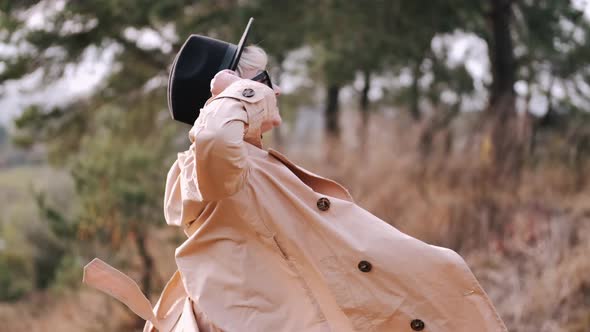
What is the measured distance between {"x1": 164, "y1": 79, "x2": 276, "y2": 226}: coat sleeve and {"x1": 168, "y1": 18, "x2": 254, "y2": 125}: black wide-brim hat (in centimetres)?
33

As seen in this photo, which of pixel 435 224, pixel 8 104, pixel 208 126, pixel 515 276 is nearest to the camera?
pixel 208 126

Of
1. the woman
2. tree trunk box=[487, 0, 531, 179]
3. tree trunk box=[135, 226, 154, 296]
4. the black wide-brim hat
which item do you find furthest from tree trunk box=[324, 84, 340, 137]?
the woman

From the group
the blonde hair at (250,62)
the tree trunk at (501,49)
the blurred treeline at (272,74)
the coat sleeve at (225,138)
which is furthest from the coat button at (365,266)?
the tree trunk at (501,49)

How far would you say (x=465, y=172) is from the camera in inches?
330

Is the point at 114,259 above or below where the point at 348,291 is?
below

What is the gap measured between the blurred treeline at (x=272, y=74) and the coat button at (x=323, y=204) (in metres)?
5.28

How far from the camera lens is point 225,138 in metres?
1.94

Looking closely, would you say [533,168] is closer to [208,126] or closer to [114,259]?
[114,259]

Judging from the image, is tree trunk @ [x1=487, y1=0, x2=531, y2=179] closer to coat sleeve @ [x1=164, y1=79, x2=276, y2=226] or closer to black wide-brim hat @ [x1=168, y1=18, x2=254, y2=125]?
black wide-brim hat @ [x1=168, y1=18, x2=254, y2=125]

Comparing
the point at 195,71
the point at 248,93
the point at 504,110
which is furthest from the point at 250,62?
the point at 504,110

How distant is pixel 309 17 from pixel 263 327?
9.14 metres

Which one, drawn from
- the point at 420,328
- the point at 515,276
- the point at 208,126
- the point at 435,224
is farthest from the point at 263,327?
the point at 435,224

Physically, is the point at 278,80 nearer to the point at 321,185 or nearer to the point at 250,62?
the point at 250,62

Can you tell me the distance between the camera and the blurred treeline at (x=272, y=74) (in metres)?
7.86
